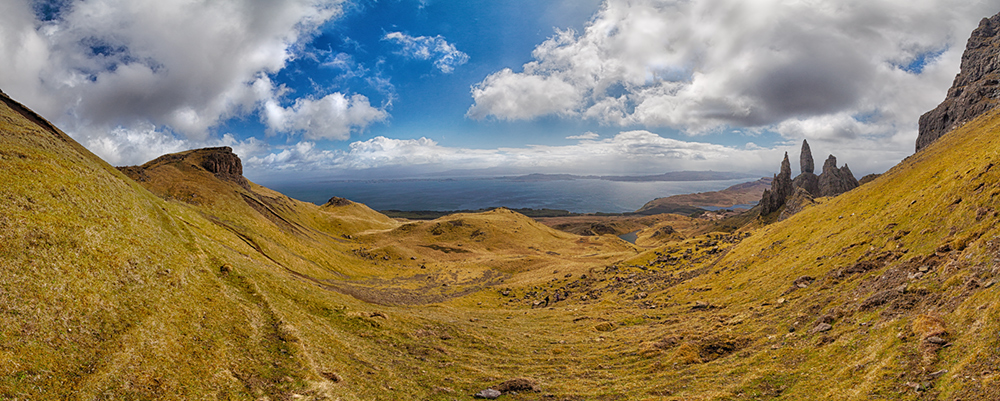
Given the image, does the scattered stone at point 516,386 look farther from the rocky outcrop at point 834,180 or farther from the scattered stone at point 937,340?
the rocky outcrop at point 834,180

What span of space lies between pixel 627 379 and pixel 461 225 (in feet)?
435

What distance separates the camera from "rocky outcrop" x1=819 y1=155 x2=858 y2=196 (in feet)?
559

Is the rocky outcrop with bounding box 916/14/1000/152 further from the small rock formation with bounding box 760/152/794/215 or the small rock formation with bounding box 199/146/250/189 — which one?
the small rock formation with bounding box 199/146/250/189

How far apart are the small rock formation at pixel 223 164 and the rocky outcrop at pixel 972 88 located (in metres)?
205

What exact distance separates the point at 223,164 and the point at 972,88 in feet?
718

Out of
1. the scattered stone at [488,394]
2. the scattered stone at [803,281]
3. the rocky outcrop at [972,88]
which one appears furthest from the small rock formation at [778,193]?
the scattered stone at [488,394]

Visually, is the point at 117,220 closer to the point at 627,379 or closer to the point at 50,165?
the point at 50,165

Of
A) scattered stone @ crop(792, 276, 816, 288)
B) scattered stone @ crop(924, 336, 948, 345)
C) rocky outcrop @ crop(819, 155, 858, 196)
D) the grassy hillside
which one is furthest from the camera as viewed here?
rocky outcrop @ crop(819, 155, 858, 196)

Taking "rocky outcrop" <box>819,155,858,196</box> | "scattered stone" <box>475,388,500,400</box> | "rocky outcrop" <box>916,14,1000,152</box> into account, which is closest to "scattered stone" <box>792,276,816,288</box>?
"scattered stone" <box>475,388,500,400</box>

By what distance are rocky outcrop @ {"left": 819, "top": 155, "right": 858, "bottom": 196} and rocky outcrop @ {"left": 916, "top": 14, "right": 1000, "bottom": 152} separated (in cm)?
9062

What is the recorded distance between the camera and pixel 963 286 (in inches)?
763

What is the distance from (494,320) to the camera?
4803 cm

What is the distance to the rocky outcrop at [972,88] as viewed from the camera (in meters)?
74.9

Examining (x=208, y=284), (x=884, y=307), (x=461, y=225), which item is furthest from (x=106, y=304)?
(x=461, y=225)
